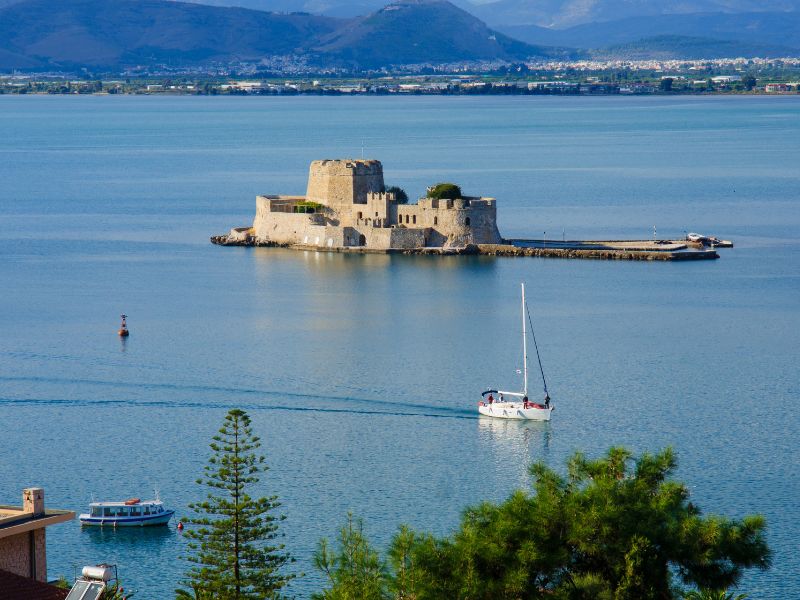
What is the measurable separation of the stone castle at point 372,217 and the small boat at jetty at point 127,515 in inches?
1142

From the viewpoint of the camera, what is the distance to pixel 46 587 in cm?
1252

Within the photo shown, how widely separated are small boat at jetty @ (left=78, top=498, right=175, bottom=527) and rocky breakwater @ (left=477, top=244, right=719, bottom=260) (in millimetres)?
29436

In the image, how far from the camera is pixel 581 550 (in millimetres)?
14828

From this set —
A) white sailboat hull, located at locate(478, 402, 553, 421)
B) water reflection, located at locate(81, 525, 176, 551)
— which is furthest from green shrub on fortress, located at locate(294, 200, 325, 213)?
water reflection, located at locate(81, 525, 176, 551)

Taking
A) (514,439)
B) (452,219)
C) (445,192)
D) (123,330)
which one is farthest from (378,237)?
(514,439)

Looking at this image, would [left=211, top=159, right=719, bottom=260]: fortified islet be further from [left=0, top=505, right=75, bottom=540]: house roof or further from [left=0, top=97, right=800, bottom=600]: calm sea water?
[left=0, top=505, right=75, bottom=540]: house roof

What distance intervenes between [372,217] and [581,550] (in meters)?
39.0

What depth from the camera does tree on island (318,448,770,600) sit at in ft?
47.4

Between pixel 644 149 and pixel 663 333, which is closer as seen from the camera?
pixel 663 333

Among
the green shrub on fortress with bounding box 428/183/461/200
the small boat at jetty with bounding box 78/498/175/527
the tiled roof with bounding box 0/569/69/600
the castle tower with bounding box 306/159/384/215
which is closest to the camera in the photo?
the tiled roof with bounding box 0/569/69/600

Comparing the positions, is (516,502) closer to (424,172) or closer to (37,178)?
(424,172)

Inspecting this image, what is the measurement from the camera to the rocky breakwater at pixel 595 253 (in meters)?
52.5

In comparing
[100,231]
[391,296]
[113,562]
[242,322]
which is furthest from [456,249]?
[113,562]

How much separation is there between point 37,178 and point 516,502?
76049 mm
